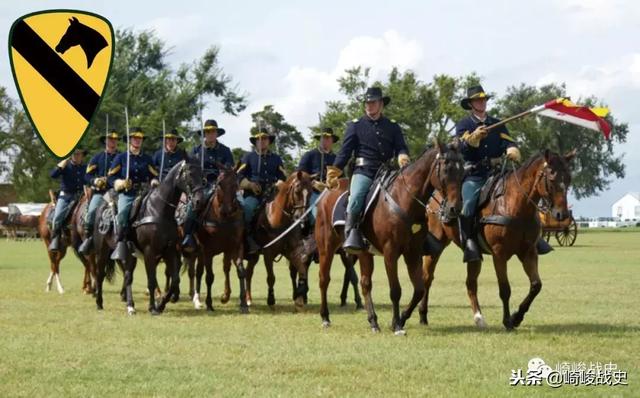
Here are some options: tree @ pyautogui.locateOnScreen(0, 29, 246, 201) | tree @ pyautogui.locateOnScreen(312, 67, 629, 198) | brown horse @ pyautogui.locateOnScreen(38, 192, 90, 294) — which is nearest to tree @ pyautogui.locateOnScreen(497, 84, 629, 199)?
tree @ pyautogui.locateOnScreen(312, 67, 629, 198)

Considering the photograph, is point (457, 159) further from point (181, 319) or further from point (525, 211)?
point (181, 319)

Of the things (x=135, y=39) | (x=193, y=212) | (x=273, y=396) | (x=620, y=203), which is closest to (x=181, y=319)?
(x=193, y=212)

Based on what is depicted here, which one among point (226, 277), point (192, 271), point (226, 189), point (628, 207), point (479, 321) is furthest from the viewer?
point (628, 207)

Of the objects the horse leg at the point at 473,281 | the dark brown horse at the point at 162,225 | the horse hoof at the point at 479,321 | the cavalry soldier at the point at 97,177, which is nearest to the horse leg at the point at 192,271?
the dark brown horse at the point at 162,225

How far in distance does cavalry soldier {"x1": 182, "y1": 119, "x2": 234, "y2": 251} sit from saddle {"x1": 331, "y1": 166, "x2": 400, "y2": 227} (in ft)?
10.7

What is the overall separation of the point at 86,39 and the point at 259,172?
12.3 m

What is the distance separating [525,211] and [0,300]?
10628mm

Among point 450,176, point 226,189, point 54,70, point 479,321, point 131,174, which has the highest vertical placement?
point 131,174

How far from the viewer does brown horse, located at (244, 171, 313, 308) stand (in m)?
17.9

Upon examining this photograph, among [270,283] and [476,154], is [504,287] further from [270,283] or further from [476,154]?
[270,283]

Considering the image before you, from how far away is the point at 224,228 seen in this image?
57.6 feet

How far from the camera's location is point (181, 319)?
15844 mm

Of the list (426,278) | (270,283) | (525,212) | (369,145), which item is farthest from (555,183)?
(270,283)

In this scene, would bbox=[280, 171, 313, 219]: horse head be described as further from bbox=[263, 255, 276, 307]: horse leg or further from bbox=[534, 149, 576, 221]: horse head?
bbox=[534, 149, 576, 221]: horse head
